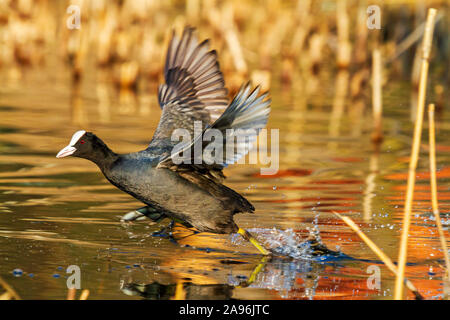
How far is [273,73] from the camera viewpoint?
15.2m

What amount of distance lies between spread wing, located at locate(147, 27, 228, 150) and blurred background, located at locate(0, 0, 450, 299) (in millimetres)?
821

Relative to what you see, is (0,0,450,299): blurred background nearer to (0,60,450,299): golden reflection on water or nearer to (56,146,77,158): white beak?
(0,60,450,299): golden reflection on water

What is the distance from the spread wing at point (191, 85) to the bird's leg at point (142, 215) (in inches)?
24.4

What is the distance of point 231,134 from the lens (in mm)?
4539

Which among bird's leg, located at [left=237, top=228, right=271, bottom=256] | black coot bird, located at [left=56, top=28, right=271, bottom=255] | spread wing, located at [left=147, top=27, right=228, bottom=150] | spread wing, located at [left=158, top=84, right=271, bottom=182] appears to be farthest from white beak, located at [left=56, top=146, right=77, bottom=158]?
bird's leg, located at [left=237, top=228, right=271, bottom=256]

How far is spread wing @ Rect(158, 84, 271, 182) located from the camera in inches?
173

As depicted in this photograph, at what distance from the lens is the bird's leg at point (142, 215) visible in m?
5.85

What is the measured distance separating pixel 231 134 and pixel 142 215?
A: 1574 mm

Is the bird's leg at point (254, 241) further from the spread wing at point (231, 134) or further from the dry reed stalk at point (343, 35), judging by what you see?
the dry reed stalk at point (343, 35)

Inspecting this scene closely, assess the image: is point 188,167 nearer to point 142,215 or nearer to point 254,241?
point 254,241

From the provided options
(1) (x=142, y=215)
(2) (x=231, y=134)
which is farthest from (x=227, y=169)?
(2) (x=231, y=134)

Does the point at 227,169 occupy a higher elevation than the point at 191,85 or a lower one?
lower

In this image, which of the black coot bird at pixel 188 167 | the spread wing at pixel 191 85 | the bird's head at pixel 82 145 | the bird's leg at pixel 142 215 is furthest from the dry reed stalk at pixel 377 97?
the bird's head at pixel 82 145
